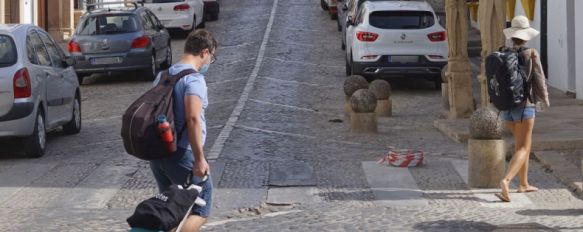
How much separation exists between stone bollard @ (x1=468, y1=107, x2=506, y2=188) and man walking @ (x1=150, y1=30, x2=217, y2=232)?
4581mm

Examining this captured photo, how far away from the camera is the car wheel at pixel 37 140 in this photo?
13617mm

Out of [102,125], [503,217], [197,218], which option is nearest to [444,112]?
[102,125]

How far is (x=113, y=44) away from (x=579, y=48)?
950 centimetres

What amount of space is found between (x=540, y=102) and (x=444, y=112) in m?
7.53

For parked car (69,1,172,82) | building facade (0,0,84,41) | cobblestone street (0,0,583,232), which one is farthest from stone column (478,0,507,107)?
building facade (0,0,84,41)

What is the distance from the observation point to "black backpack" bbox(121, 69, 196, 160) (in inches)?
257

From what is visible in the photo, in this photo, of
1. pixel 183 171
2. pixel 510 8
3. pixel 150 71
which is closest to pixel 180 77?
pixel 183 171

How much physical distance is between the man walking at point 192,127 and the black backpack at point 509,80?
13.5ft

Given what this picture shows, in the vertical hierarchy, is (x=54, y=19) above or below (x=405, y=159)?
above

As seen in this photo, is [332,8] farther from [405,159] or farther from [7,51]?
[405,159]

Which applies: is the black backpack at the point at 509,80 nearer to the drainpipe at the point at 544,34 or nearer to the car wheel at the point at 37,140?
the car wheel at the point at 37,140

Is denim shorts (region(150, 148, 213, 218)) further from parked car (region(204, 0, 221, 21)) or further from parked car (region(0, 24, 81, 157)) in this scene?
parked car (region(204, 0, 221, 21))

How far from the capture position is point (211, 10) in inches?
1517

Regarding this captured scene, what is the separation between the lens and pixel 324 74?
2461 cm
